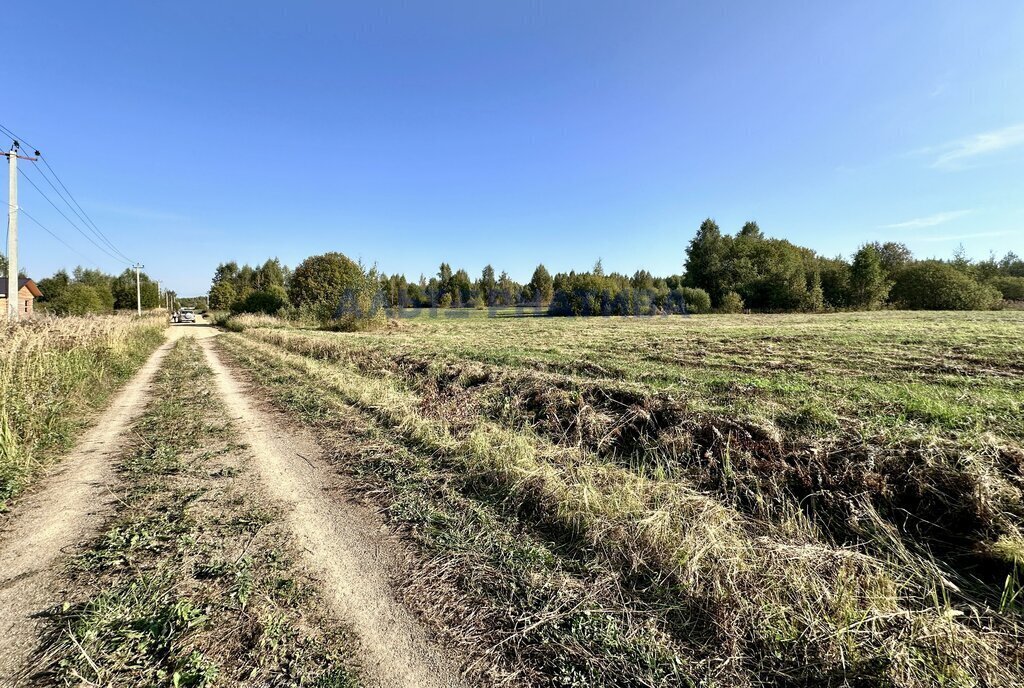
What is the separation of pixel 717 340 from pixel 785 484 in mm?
13118

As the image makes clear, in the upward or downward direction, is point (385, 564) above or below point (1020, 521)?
below

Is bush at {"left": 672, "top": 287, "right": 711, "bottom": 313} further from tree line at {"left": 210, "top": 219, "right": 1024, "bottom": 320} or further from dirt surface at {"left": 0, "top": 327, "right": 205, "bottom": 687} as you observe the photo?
dirt surface at {"left": 0, "top": 327, "right": 205, "bottom": 687}

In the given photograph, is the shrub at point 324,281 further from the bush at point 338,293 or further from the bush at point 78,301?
the bush at point 78,301

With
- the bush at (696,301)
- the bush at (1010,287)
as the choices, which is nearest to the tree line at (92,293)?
the bush at (696,301)

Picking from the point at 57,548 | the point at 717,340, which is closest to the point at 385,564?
the point at 57,548

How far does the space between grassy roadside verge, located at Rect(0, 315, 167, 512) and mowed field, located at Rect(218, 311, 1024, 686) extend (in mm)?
3411

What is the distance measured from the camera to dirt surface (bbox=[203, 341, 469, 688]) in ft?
7.50

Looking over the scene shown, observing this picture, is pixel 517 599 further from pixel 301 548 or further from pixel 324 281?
pixel 324 281

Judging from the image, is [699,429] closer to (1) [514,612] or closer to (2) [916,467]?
(2) [916,467]

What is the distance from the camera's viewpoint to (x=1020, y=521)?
10.1ft

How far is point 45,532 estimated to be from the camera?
3646mm

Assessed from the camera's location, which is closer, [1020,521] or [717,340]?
[1020,521]

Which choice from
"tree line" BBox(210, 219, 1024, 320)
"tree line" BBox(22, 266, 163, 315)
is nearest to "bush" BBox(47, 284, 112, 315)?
"tree line" BBox(22, 266, 163, 315)

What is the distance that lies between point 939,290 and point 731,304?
79.0 ft
